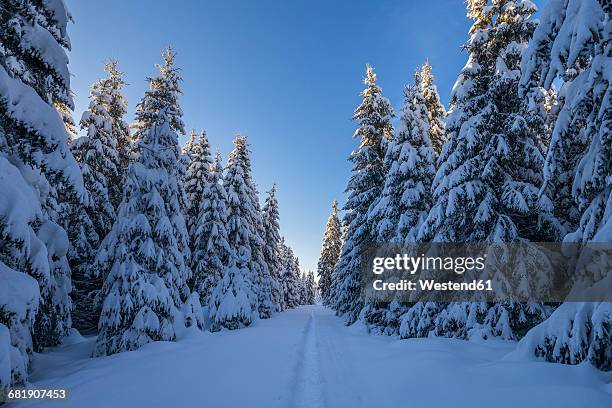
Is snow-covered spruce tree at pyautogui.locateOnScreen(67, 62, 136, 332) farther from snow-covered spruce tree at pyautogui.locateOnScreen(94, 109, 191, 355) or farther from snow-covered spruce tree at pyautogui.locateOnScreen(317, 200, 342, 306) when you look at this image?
snow-covered spruce tree at pyautogui.locateOnScreen(317, 200, 342, 306)

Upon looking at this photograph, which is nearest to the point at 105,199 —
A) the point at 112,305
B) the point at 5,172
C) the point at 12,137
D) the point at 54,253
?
the point at 112,305

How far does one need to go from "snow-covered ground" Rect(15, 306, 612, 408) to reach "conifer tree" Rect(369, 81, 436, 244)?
7.30 m

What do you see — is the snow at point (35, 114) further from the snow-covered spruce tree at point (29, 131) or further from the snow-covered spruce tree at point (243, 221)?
the snow-covered spruce tree at point (243, 221)

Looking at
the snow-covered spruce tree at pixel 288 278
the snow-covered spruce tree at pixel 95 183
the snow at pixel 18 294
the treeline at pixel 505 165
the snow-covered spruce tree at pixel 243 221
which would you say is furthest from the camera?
the snow-covered spruce tree at pixel 288 278

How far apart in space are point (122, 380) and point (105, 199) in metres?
13.7

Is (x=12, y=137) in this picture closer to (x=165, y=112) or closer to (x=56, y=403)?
(x=56, y=403)

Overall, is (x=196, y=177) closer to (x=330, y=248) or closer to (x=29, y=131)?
(x=29, y=131)

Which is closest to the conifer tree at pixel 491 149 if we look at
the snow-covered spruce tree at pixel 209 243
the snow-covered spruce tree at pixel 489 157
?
the snow-covered spruce tree at pixel 489 157

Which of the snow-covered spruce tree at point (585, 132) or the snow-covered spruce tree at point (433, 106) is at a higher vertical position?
the snow-covered spruce tree at point (433, 106)

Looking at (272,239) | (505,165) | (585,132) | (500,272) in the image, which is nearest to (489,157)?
(505,165)

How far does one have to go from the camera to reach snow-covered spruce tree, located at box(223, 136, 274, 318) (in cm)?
2528

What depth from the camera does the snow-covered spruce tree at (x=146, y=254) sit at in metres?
13.0

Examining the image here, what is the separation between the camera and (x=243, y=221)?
26.0 m

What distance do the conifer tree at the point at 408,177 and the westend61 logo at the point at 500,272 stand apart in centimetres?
126
